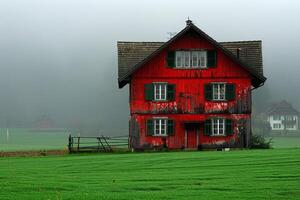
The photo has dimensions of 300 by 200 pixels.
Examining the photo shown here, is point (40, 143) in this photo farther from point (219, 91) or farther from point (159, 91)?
point (219, 91)

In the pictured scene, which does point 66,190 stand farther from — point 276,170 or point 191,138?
point 191,138

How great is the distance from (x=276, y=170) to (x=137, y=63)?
2408 centimetres

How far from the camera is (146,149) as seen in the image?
45438 mm

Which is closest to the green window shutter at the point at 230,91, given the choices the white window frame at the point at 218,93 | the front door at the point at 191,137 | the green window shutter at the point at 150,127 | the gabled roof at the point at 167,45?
the white window frame at the point at 218,93

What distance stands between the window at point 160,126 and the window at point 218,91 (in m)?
4.34

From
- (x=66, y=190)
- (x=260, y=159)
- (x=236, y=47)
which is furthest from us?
(x=236, y=47)

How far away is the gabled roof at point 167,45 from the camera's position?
4456cm

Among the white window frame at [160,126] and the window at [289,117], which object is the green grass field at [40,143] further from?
the window at [289,117]

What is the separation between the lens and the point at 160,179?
21594 millimetres

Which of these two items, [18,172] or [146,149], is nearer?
[18,172]

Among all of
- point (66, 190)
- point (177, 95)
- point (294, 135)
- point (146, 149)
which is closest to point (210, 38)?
point (177, 95)

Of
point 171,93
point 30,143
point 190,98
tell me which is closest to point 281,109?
point 30,143

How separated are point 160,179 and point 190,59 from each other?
25.2 m

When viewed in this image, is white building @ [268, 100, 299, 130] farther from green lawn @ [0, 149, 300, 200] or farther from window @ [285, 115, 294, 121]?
green lawn @ [0, 149, 300, 200]
